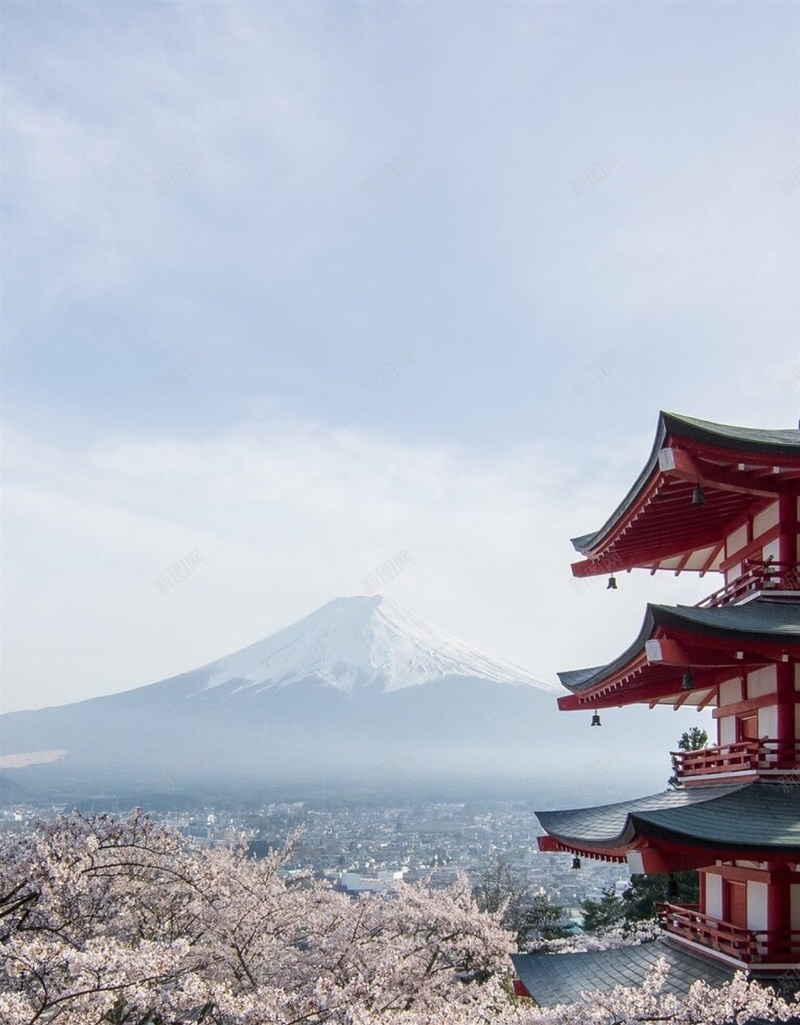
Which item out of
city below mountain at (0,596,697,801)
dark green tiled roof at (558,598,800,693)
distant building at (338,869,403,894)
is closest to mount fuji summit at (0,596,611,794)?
city below mountain at (0,596,697,801)

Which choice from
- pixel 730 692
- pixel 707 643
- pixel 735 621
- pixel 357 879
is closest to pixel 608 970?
pixel 730 692

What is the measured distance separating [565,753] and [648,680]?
14537 cm

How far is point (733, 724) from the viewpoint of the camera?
29.4 feet

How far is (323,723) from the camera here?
12406 centimetres

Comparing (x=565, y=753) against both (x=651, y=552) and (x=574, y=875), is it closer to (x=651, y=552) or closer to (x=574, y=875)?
(x=574, y=875)

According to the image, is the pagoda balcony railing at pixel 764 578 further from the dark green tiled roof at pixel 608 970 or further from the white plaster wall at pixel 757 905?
the dark green tiled roof at pixel 608 970

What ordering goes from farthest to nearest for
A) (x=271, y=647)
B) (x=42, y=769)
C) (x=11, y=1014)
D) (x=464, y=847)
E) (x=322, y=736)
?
(x=271, y=647) → (x=322, y=736) → (x=42, y=769) → (x=464, y=847) → (x=11, y=1014)

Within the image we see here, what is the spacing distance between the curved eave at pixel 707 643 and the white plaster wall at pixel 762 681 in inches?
5.0

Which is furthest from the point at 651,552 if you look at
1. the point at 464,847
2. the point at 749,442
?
the point at 464,847

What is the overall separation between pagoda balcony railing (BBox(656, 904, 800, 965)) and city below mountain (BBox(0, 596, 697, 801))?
9516 cm

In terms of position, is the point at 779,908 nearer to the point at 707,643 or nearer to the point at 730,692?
the point at 730,692

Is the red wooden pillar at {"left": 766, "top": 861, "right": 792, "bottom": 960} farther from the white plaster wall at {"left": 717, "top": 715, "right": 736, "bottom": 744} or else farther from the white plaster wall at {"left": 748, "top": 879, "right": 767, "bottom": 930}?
the white plaster wall at {"left": 717, "top": 715, "right": 736, "bottom": 744}

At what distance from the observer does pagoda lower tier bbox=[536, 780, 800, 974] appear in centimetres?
682

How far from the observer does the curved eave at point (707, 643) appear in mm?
7297
